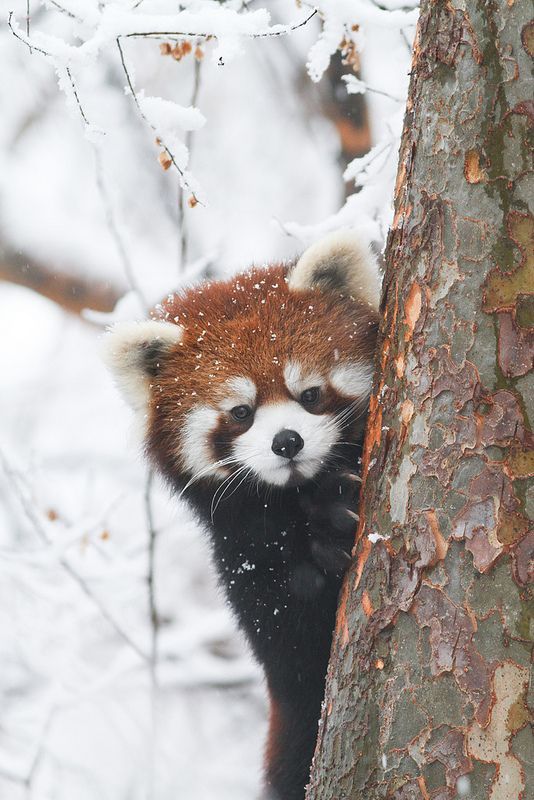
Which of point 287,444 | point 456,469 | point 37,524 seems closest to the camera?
point 456,469

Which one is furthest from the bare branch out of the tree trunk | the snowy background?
the tree trunk

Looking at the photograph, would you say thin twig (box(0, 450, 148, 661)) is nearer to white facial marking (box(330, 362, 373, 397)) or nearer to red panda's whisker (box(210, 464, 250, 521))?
red panda's whisker (box(210, 464, 250, 521))

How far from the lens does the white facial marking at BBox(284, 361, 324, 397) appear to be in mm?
2707

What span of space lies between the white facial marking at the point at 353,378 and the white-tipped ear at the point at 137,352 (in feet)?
1.77

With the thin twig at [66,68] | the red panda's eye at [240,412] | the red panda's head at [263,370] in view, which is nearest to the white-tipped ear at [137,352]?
the red panda's head at [263,370]

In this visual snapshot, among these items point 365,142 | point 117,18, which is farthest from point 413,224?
point 365,142

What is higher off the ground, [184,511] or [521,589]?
[521,589]

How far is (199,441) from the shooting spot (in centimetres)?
285

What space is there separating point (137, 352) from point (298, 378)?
1.78 ft

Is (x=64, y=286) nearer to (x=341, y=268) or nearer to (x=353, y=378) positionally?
(x=341, y=268)

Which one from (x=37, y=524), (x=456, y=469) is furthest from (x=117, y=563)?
(x=456, y=469)

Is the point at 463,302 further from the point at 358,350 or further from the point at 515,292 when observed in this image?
the point at 358,350

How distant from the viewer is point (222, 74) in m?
8.54

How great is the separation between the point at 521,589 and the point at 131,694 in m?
5.07
